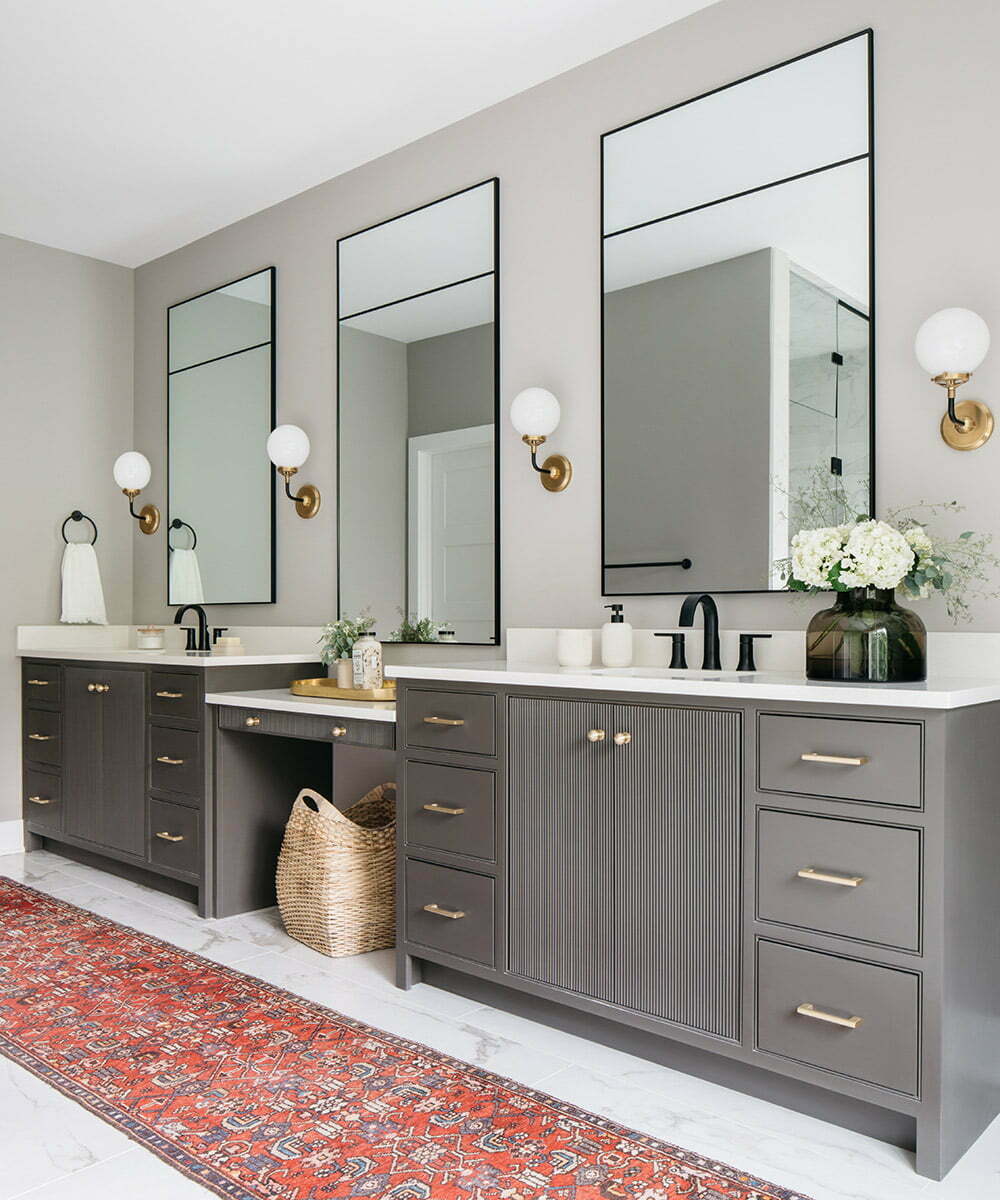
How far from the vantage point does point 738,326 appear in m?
2.55

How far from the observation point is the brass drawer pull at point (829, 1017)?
1802mm

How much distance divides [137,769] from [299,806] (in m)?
0.82

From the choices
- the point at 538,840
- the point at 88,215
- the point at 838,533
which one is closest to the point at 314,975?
the point at 538,840

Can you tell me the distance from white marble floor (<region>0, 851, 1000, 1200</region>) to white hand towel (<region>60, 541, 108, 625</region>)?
212 centimetres

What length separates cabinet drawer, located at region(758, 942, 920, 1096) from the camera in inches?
69.0

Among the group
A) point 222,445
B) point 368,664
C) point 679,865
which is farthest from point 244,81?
point 679,865

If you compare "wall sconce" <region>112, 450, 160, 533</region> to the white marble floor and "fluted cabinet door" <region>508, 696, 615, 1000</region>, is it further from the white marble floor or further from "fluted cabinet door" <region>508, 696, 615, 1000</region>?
"fluted cabinet door" <region>508, 696, 615, 1000</region>

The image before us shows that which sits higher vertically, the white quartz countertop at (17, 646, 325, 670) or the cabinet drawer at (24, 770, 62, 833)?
the white quartz countertop at (17, 646, 325, 670)

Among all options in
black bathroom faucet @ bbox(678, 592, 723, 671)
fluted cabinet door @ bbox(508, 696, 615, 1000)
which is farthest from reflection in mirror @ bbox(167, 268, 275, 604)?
black bathroom faucet @ bbox(678, 592, 723, 671)

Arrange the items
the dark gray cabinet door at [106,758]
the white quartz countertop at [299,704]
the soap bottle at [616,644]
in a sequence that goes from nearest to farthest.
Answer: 1. the soap bottle at [616,644]
2. the white quartz countertop at [299,704]
3. the dark gray cabinet door at [106,758]

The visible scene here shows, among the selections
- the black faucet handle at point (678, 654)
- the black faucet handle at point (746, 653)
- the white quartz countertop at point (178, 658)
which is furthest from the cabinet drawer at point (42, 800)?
the black faucet handle at point (746, 653)

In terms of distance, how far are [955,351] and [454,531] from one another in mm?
1620

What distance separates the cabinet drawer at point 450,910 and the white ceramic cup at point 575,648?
0.58 m

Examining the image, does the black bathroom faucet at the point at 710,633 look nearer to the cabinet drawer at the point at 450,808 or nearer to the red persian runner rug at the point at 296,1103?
the cabinet drawer at the point at 450,808
